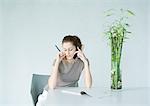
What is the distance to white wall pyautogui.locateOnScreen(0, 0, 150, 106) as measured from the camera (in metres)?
3.44

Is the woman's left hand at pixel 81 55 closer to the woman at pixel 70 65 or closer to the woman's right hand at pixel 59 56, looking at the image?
the woman at pixel 70 65

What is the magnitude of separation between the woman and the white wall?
106cm

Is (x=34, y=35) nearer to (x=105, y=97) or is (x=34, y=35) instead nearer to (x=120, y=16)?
(x=120, y=16)

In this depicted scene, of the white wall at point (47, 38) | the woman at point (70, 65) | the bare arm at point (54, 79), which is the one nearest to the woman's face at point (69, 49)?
the woman at point (70, 65)

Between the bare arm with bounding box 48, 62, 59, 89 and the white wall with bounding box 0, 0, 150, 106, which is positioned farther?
the white wall with bounding box 0, 0, 150, 106

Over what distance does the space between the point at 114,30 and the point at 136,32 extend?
1.54m

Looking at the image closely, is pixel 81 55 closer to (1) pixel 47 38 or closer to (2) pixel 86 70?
(2) pixel 86 70

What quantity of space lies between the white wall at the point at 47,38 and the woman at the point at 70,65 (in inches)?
41.7

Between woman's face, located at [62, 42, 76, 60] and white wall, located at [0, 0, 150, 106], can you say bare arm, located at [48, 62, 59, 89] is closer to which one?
woman's face, located at [62, 42, 76, 60]

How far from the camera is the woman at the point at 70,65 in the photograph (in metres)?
2.32

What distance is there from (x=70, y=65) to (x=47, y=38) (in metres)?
1.17

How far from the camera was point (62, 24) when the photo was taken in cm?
349

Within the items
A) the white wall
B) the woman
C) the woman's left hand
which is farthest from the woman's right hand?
the white wall

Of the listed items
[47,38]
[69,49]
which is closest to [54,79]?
[69,49]
